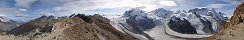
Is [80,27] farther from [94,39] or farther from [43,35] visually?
[43,35]

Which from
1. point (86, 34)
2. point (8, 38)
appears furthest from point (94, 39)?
point (8, 38)

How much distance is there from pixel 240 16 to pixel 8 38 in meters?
77.7

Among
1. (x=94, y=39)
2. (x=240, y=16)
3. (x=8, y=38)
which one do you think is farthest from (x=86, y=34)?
(x=240, y=16)

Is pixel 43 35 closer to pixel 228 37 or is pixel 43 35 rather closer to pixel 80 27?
pixel 80 27

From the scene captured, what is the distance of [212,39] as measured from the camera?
102m

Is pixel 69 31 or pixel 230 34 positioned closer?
pixel 230 34

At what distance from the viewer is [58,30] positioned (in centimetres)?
15400

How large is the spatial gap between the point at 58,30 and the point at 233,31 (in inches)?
2829

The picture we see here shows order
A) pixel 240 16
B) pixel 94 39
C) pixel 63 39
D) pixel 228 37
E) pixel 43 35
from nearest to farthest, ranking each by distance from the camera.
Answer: pixel 228 37 → pixel 240 16 → pixel 63 39 → pixel 43 35 → pixel 94 39

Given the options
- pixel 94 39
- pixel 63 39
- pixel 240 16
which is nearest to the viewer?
pixel 240 16

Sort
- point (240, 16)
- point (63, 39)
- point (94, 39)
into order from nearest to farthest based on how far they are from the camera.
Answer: point (240, 16) < point (63, 39) < point (94, 39)

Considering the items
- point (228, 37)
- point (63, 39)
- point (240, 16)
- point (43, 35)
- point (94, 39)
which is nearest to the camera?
point (228, 37)

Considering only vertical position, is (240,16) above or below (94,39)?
above

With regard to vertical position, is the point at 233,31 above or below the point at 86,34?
above
